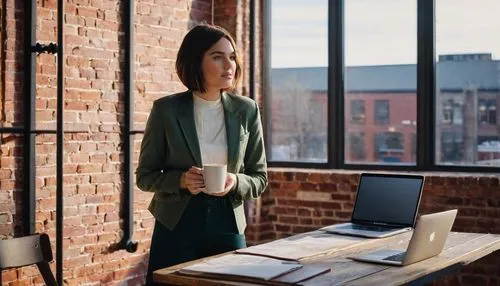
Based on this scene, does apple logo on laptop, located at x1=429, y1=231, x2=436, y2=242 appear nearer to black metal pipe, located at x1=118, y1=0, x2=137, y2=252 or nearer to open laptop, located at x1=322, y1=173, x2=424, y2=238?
open laptop, located at x1=322, y1=173, x2=424, y2=238

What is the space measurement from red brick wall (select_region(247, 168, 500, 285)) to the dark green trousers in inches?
101

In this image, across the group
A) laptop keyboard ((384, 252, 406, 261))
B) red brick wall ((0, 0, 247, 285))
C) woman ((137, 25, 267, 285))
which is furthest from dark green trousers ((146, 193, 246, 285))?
red brick wall ((0, 0, 247, 285))

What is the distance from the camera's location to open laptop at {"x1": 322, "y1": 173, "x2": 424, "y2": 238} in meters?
3.53

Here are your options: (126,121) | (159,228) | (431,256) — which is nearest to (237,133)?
(159,228)

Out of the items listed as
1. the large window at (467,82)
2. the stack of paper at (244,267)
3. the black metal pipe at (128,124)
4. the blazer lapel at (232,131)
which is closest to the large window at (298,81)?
the large window at (467,82)

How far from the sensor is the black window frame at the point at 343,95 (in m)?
5.56

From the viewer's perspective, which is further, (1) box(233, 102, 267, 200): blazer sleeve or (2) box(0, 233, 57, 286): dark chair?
(2) box(0, 233, 57, 286): dark chair

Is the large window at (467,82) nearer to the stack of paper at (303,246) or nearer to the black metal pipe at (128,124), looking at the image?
the black metal pipe at (128,124)

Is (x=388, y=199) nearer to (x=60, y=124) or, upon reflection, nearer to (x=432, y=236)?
(x=432, y=236)

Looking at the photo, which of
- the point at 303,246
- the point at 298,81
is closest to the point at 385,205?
the point at 303,246

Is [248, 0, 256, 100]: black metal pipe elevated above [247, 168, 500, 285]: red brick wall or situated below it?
above

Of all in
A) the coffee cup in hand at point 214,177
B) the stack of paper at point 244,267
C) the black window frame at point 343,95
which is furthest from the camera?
the black window frame at point 343,95

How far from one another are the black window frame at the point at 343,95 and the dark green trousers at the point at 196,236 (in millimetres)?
2774

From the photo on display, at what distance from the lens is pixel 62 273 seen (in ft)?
14.9
